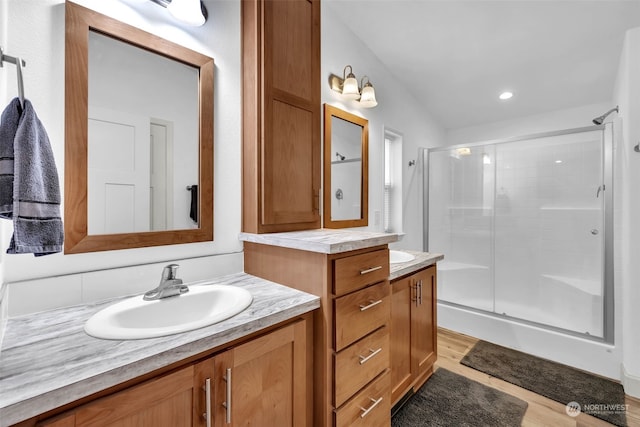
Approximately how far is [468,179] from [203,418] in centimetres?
309

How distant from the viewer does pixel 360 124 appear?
7.47ft

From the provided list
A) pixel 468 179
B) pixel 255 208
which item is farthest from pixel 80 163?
pixel 468 179

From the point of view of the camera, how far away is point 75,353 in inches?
26.1

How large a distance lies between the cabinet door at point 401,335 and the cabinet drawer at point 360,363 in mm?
211

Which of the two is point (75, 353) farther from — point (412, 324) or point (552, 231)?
point (552, 231)

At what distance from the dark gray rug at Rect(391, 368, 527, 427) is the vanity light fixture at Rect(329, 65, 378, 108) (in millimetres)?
2082

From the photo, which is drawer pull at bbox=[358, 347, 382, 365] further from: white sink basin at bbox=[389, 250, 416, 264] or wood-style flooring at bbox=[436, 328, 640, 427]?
wood-style flooring at bbox=[436, 328, 640, 427]

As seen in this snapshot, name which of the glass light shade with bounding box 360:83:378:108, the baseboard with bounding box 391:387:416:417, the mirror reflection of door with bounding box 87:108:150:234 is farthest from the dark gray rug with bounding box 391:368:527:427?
the glass light shade with bounding box 360:83:378:108

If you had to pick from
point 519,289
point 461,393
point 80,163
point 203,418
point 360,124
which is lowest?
point 461,393

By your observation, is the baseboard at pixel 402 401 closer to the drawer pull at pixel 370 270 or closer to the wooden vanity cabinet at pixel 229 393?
the wooden vanity cabinet at pixel 229 393

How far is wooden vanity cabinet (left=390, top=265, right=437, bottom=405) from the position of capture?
153 cm

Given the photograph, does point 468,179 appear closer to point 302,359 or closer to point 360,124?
point 360,124

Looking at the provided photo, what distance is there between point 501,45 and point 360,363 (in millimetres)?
2545

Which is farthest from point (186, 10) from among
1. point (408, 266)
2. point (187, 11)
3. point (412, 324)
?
point (412, 324)
